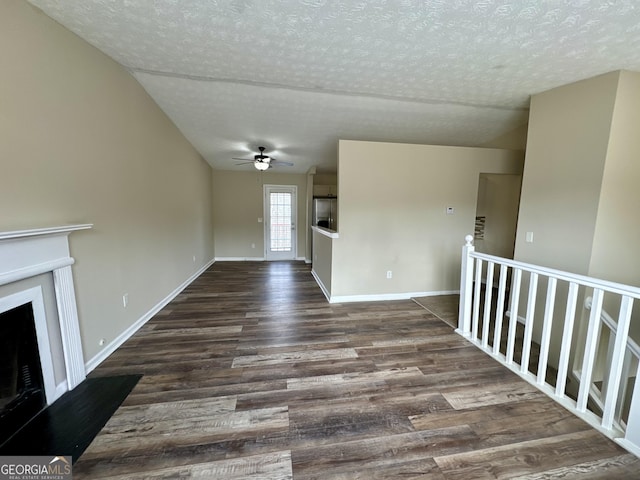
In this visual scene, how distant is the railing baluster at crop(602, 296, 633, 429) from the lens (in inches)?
55.5

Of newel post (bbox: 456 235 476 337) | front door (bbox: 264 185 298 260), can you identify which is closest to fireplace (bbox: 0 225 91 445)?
newel post (bbox: 456 235 476 337)

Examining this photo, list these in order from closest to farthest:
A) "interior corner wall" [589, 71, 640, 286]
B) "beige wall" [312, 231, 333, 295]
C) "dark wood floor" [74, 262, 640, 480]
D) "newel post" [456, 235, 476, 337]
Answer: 1. "dark wood floor" [74, 262, 640, 480]
2. "interior corner wall" [589, 71, 640, 286]
3. "newel post" [456, 235, 476, 337]
4. "beige wall" [312, 231, 333, 295]

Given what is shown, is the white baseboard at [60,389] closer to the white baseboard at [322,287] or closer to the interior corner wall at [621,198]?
the white baseboard at [322,287]

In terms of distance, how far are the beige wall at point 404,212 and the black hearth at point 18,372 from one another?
2.90 metres

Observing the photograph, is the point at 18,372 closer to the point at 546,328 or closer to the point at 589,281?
the point at 546,328

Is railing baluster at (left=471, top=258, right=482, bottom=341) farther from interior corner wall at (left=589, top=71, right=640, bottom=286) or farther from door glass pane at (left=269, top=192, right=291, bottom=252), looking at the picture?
door glass pane at (left=269, top=192, right=291, bottom=252)

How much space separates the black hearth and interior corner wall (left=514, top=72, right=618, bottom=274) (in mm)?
4542

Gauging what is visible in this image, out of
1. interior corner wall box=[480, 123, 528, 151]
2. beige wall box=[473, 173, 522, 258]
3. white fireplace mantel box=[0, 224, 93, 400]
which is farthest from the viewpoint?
beige wall box=[473, 173, 522, 258]

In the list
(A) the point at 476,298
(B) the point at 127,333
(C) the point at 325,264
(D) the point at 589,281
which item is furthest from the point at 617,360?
(B) the point at 127,333

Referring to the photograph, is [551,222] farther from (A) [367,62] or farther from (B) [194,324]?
(B) [194,324]

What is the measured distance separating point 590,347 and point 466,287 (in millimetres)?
1040

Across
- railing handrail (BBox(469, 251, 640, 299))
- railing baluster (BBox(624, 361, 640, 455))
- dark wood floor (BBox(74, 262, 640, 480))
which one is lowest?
dark wood floor (BBox(74, 262, 640, 480))

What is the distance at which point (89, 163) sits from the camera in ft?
6.63

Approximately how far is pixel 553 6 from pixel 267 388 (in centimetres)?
334
